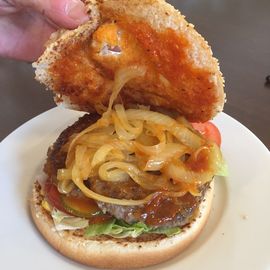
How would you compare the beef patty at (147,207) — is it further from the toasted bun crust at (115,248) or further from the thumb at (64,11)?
the thumb at (64,11)

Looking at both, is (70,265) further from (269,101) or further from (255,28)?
(255,28)

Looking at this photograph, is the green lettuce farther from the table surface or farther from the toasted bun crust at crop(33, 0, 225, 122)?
the table surface

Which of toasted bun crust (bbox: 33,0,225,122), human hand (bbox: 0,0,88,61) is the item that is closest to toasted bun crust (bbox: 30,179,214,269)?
toasted bun crust (bbox: 33,0,225,122)

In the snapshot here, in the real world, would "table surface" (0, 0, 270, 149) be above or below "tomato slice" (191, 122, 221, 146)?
above

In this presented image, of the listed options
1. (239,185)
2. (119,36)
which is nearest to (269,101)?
(239,185)

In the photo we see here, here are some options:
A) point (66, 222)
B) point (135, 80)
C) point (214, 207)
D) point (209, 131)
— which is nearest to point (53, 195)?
point (66, 222)

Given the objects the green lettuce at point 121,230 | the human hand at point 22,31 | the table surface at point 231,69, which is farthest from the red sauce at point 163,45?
the table surface at point 231,69

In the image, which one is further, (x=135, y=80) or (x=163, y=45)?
(x=135, y=80)

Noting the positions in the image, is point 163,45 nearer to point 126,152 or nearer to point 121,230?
point 126,152
